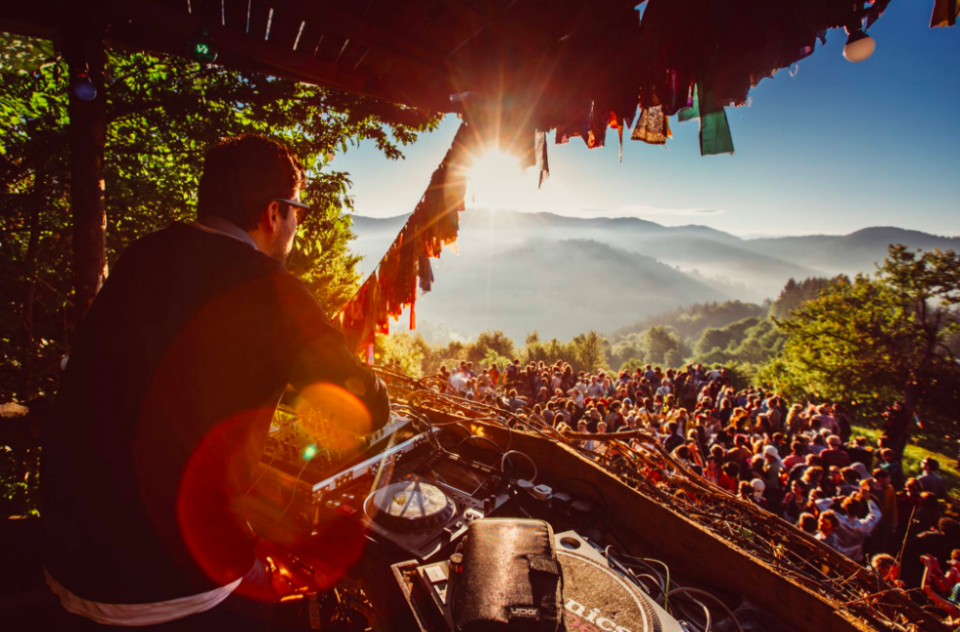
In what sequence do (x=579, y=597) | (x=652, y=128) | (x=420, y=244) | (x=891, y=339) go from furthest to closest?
(x=891, y=339), (x=420, y=244), (x=652, y=128), (x=579, y=597)

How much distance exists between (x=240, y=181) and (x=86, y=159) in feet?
12.3

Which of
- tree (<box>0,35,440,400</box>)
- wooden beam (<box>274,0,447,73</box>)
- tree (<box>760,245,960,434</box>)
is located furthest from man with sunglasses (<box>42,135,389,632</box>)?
tree (<box>760,245,960,434</box>)

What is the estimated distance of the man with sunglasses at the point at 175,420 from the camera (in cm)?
119

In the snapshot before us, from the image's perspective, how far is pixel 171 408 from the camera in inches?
47.8

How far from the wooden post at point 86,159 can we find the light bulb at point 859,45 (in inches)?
221

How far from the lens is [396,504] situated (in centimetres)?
207

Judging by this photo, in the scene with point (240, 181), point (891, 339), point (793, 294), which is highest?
point (240, 181)

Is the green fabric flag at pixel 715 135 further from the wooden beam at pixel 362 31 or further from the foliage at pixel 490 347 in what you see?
the foliage at pixel 490 347

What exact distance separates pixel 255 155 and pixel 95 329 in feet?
2.63

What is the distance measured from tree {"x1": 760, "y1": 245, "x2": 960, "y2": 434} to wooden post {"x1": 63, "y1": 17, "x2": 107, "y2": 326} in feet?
111

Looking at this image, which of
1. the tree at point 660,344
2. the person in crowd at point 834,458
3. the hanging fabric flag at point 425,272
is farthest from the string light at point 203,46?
the tree at point 660,344

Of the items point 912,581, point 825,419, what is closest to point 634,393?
point 825,419

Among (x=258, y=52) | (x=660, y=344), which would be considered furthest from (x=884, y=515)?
(x=660, y=344)

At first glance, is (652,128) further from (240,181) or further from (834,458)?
(834,458)
